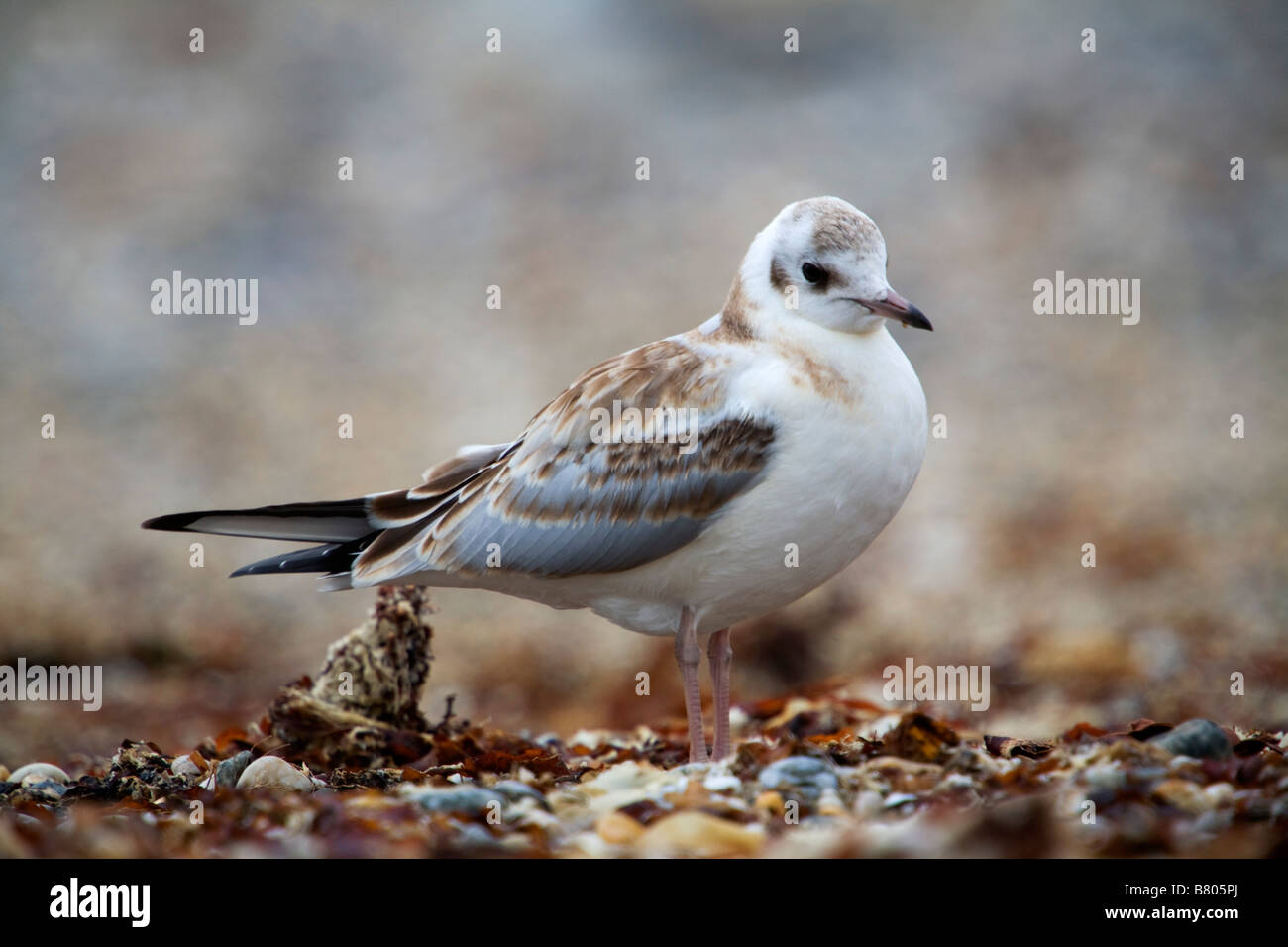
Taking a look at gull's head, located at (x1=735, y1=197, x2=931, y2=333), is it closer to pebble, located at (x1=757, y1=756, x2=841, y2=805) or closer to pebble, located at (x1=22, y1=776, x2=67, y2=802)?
pebble, located at (x1=757, y1=756, x2=841, y2=805)

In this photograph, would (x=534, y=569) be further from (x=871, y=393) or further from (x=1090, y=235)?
(x=1090, y=235)

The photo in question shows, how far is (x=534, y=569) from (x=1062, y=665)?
4261 mm

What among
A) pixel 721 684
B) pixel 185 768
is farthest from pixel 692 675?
pixel 185 768

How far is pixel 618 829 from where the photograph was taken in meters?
4.09

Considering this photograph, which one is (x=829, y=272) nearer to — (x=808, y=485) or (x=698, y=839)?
(x=808, y=485)

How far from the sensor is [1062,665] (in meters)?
8.27

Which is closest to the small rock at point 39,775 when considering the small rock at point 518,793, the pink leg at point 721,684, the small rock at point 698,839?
the small rock at point 518,793

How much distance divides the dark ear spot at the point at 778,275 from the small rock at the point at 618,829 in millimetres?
2200

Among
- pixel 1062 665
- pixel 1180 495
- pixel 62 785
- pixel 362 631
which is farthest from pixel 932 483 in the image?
pixel 62 785

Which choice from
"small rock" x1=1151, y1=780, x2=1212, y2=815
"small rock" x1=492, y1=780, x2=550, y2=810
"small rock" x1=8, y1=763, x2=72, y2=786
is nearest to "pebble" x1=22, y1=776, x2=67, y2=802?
"small rock" x1=8, y1=763, x2=72, y2=786

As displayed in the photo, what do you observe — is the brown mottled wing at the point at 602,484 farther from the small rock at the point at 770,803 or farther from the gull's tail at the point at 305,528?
the small rock at the point at 770,803

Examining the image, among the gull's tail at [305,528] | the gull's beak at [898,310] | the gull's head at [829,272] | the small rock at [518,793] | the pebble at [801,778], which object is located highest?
the gull's head at [829,272]

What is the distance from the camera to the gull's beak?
500 cm

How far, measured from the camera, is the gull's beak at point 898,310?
5.00 m
